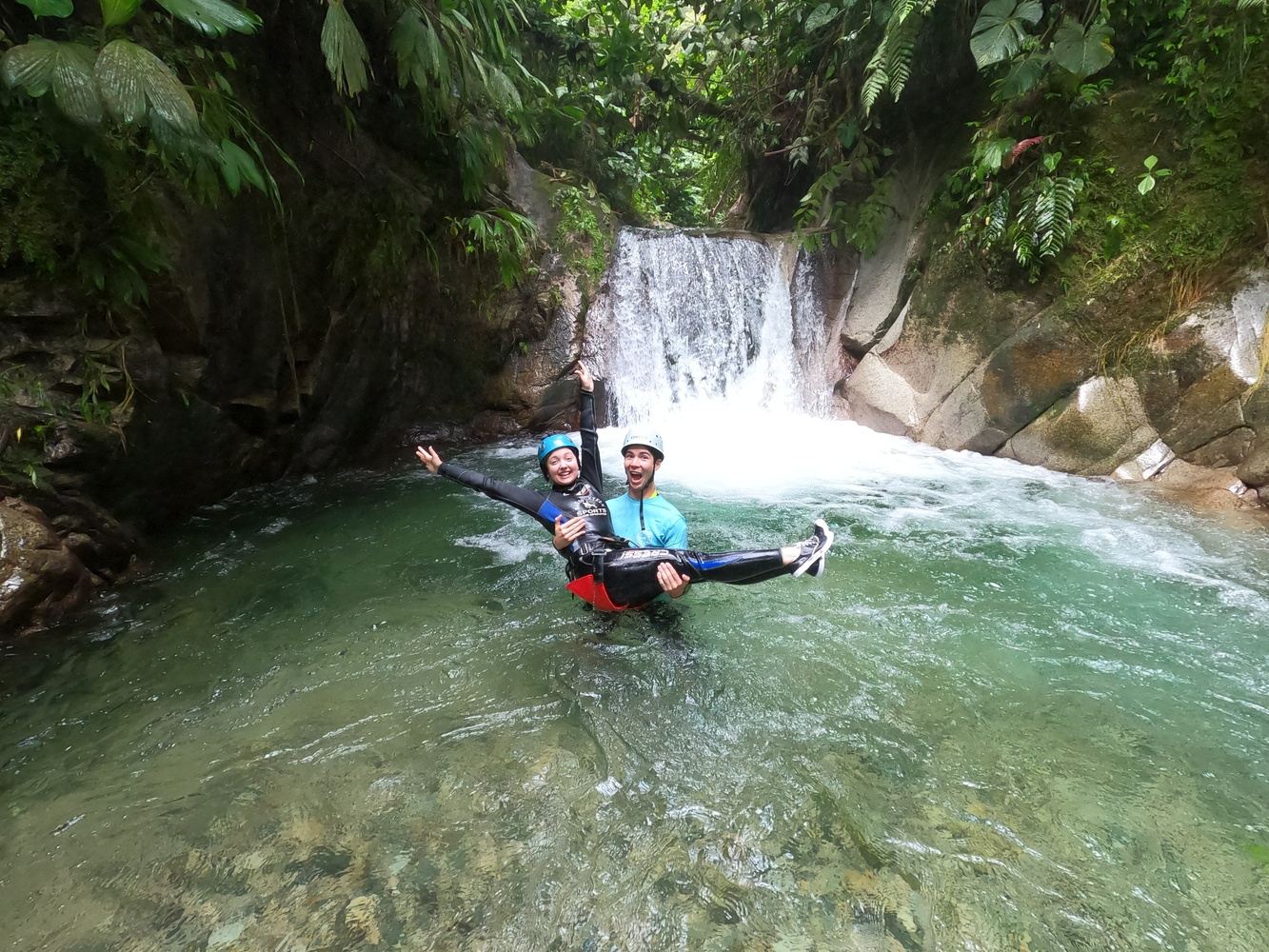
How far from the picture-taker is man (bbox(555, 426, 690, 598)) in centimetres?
308

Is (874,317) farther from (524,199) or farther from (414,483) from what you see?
(414,483)

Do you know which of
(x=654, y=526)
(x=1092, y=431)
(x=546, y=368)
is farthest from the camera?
(x=546, y=368)

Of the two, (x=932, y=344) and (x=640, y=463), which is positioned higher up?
(x=932, y=344)

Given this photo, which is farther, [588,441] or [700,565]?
[588,441]

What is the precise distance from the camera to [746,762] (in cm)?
247

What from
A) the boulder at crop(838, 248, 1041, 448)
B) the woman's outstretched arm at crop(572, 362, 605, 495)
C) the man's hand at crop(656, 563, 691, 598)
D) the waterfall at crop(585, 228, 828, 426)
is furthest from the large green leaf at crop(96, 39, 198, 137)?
the boulder at crop(838, 248, 1041, 448)

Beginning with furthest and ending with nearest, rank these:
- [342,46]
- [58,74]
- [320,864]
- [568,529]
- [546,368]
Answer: [546,368] → [342,46] → [568,529] → [58,74] → [320,864]

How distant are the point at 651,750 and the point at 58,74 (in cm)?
353

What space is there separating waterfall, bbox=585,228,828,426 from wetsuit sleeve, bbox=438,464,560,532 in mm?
5557

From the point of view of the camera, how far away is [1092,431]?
6242 mm

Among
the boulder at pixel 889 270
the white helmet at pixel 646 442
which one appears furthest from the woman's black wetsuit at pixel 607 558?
the boulder at pixel 889 270

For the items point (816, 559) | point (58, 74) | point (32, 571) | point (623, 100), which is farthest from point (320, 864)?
point (623, 100)

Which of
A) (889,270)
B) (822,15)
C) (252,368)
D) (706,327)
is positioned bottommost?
(252,368)

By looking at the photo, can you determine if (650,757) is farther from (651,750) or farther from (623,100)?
(623,100)
